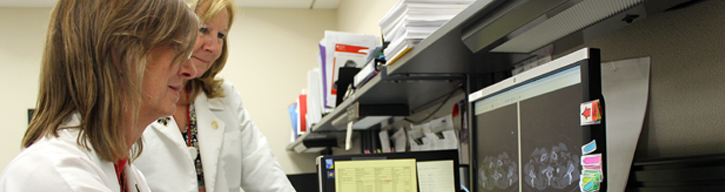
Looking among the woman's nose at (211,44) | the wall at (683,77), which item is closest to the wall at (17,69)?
the woman's nose at (211,44)

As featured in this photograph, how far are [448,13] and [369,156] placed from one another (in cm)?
43

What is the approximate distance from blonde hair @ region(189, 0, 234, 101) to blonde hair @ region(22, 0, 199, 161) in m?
0.77

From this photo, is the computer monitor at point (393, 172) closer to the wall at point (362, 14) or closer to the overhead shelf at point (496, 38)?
the overhead shelf at point (496, 38)

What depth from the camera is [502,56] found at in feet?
4.18

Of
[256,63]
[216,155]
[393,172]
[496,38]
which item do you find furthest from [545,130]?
[256,63]

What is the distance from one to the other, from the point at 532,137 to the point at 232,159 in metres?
0.95

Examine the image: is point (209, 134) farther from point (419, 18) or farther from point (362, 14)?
point (362, 14)

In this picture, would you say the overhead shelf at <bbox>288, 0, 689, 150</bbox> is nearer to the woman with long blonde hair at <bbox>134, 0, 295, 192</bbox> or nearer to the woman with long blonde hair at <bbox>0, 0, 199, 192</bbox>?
the woman with long blonde hair at <bbox>134, 0, 295, 192</bbox>

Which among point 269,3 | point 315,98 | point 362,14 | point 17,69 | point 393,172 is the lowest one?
point 393,172

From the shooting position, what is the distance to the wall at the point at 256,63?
3.67 meters

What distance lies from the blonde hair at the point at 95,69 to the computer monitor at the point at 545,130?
0.59 meters

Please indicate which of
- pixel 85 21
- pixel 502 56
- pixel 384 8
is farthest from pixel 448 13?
pixel 384 8

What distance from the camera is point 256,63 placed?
382 cm

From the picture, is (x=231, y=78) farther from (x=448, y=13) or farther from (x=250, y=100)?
(x=448, y=13)
